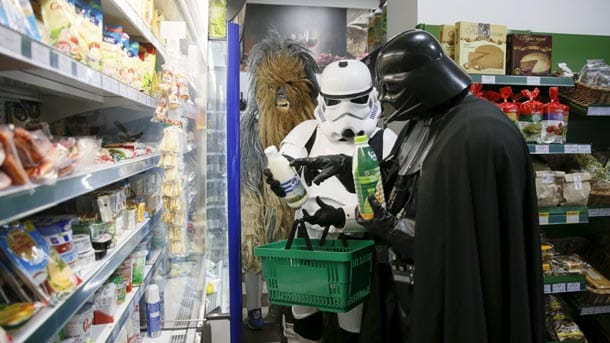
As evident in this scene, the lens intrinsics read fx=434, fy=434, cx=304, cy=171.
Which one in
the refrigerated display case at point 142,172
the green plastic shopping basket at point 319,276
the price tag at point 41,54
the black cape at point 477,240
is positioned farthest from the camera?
the green plastic shopping basket at point 319,276

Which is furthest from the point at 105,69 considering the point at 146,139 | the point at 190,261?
the point at 190,261

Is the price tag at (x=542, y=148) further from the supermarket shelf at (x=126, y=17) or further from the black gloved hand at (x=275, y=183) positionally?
the supermarket shelf at (x=126, y=17)

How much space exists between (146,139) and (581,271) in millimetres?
3165

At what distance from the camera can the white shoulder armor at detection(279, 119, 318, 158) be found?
9.19 feet

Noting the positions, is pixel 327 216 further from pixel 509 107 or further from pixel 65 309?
pixel 509 107

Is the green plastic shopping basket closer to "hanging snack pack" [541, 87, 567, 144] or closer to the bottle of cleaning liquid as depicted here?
the bottle of cleaning liquid

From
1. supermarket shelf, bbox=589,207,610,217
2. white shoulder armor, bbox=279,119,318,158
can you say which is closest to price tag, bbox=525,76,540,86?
supermarket shelf, bbox=589,207,610,217

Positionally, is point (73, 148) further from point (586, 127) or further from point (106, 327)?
point (586, 127)

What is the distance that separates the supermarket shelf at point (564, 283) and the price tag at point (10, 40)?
3.35 meters

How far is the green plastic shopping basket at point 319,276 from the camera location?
1866mm

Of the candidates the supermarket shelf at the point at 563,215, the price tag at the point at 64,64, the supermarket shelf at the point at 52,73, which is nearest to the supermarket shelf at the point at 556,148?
the supermarket shelf at the point at 563,215

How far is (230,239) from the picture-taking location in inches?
97.6

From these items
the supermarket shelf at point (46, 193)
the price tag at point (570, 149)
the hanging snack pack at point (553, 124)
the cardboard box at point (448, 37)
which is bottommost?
the supermarket shelf at point (46, 193)

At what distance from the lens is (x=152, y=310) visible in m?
2.42
